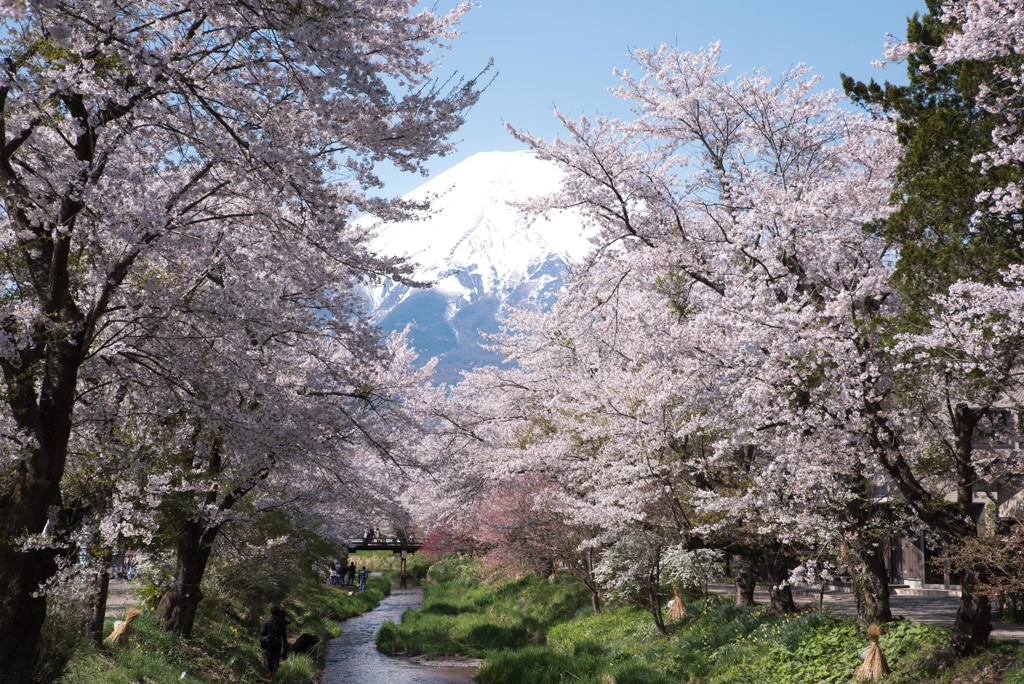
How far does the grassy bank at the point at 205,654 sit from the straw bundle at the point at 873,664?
31.1 feet

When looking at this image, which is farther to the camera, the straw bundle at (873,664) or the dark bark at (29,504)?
the straw bundle at (873,664)

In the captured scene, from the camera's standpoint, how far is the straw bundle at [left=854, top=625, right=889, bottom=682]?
10.7m

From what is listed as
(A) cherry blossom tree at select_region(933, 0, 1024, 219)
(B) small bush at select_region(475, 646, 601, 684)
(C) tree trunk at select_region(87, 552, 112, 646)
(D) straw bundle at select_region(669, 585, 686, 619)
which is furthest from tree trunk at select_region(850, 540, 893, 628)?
(C) tree trunk at select_region(87, 552, 112, 646)

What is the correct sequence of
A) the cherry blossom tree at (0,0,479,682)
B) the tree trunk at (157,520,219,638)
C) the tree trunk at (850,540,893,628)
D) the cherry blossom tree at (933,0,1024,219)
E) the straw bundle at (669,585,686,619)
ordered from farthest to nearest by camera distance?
the straw bundle at (669,585,686,619), the tree trunk at (157,520,219,638), the tree trunk at (850,540,893,628), the cherry blossom tree at (933,0,1024,219), the cherry blossom tree at (0,0,479,682)

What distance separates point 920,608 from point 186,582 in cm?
1491

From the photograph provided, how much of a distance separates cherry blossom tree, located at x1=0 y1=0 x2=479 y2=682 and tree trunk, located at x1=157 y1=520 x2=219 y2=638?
6409mm

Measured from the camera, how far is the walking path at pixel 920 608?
13738 millimetres

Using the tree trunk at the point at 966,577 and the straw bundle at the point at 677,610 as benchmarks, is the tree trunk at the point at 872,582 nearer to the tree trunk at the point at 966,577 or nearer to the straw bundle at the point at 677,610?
the tree trunk at the point at 966,577

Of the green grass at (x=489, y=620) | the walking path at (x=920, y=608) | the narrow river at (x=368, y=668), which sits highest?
the walking path at (x=920, y=608)

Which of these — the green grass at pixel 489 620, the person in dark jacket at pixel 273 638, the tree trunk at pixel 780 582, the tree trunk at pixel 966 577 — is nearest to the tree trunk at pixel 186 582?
the person in dark jacket at pixel 273 638

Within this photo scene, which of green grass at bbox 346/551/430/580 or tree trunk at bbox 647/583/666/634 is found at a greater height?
tree trunk at bbox 647/583/666/634

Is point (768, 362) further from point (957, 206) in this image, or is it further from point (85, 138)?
point (85, 138)

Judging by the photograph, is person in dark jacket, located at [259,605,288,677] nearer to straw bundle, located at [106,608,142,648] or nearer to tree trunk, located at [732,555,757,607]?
straw bundle, located at [106,608,142,648]

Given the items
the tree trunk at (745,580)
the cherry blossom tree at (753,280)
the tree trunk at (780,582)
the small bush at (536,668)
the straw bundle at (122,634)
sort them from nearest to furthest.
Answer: the cherry blossom tree at (753,280), the straw bundle at (122,634), the tree trunk at (780,582), the small bush at (536,668), the tree trunk at (745,580)
